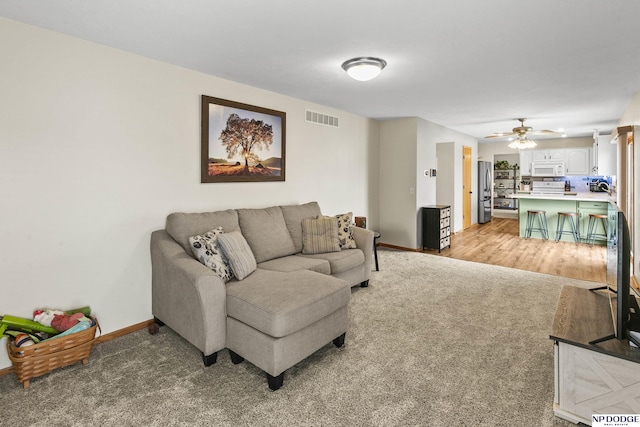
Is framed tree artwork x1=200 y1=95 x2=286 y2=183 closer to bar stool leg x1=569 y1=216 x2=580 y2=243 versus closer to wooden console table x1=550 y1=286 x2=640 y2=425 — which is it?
wooden console table x1=550 y1=286 x2=640 y2=425

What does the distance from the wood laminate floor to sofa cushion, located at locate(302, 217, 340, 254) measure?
273 cm

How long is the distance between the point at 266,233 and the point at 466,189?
6779 millimetres

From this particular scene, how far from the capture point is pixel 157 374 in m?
2.37

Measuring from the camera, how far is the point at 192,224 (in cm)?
312

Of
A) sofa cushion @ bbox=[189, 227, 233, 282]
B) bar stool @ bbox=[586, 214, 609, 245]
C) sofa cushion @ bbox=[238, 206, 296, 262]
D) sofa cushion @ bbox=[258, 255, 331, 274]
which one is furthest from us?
bar stool @ bbox=[586, 214, 609, 245]

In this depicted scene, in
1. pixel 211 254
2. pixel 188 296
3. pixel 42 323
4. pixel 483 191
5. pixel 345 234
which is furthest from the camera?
pixel 483 191

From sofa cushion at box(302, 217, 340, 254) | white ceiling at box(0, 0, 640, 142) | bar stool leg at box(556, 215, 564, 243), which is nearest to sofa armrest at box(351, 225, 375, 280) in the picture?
sofa cushion at box(302, 217, 340, 254)

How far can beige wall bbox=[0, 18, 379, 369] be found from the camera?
2.41 m

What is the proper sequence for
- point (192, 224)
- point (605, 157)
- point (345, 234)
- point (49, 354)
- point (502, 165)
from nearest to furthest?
point (49, 354), point (192, 224), point (345, 234), point (605, 157), point (502, 165)

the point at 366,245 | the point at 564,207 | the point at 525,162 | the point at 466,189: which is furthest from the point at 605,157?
the point at 366,245

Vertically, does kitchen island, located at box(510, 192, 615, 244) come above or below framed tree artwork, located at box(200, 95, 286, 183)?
below

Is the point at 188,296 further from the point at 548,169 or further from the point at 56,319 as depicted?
the point at 548,169

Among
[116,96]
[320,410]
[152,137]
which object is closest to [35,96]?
[116,96]

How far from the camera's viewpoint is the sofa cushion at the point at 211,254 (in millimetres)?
2715
